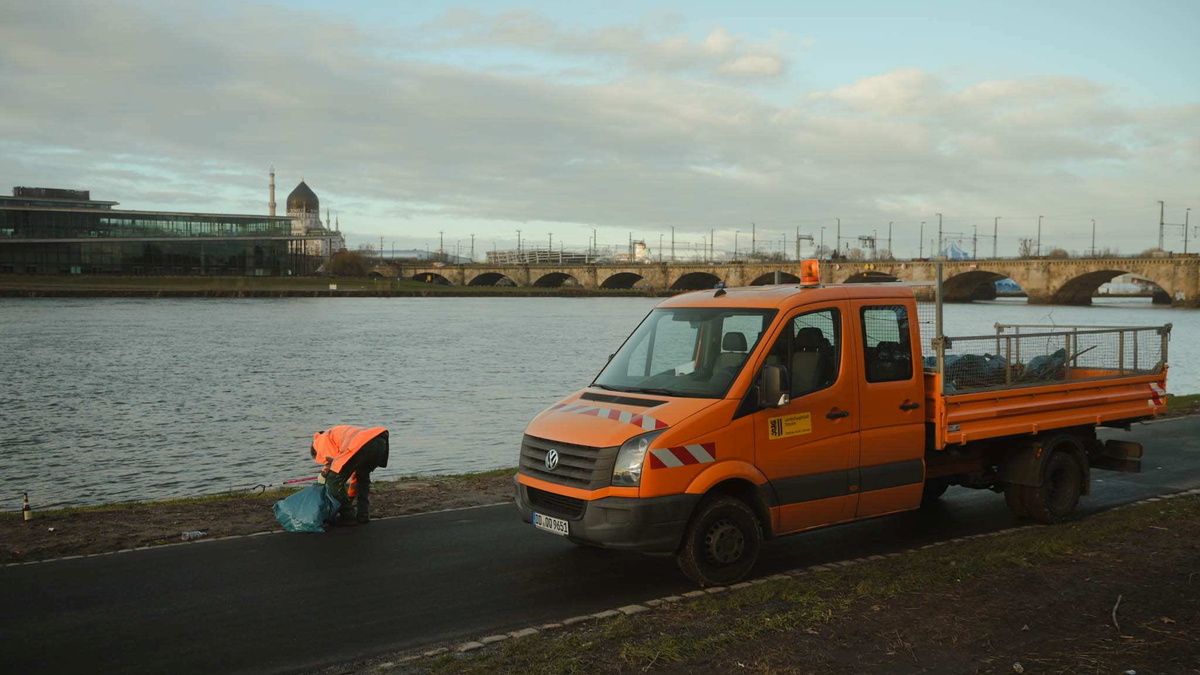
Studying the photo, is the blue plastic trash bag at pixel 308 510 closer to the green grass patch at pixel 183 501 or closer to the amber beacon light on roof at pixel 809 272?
the green grass patch at pixel 183 501

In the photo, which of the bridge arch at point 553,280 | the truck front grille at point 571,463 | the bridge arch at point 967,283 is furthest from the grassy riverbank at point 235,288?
the truck front grille at point 571,463

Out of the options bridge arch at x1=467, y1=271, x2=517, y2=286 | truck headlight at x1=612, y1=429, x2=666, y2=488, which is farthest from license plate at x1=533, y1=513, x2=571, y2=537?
bridge arch at x1=467, y1=271, x2=517, y2=286

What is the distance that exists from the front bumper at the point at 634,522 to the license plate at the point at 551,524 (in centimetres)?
9

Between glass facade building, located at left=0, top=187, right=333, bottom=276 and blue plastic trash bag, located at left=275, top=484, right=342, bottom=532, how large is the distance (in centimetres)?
12437

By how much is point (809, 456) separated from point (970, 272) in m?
100

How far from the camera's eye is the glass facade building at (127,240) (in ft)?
383

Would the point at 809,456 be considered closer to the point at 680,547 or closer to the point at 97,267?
the point at 680,547

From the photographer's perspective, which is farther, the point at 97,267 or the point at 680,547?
the point at 97,267

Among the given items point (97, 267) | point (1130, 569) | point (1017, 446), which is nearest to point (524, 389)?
point (1017, 446)

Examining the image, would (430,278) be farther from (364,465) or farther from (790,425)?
(790,425)

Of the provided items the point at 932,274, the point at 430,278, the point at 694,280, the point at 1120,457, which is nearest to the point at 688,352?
the point at 1120,457

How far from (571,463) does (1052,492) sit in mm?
5658

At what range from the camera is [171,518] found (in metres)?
10.4

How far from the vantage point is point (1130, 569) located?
26.0ft
